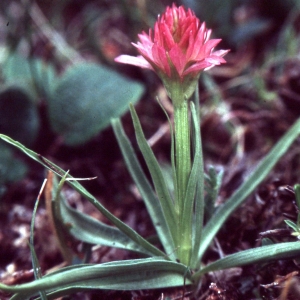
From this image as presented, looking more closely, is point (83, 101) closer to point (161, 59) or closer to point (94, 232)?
point (94, 232)

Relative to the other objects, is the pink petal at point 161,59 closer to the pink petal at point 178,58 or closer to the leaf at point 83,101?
the pink petal at point 178,58

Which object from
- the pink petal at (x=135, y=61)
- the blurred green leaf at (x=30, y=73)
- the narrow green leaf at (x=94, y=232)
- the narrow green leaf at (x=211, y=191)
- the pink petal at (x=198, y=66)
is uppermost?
the pink petal at (x=135, y=61)

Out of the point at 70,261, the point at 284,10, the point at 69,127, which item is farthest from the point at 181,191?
the point at 284,10

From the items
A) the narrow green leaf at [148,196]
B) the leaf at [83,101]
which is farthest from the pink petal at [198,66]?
the leaf at [83,101]

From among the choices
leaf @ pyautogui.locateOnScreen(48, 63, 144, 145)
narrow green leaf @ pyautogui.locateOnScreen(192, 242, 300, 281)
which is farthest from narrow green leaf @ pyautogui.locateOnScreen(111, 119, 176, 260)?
leaf @ pyautogui.locateOnScreen(48, 63, 144, 145)

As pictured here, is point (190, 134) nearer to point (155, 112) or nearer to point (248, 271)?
point (248, 271)

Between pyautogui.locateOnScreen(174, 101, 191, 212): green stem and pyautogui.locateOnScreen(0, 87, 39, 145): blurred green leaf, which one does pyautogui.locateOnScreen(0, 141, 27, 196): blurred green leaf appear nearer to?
pyautogui.locateOnScreen(0, 87, 39, 145): blurred green leaf
